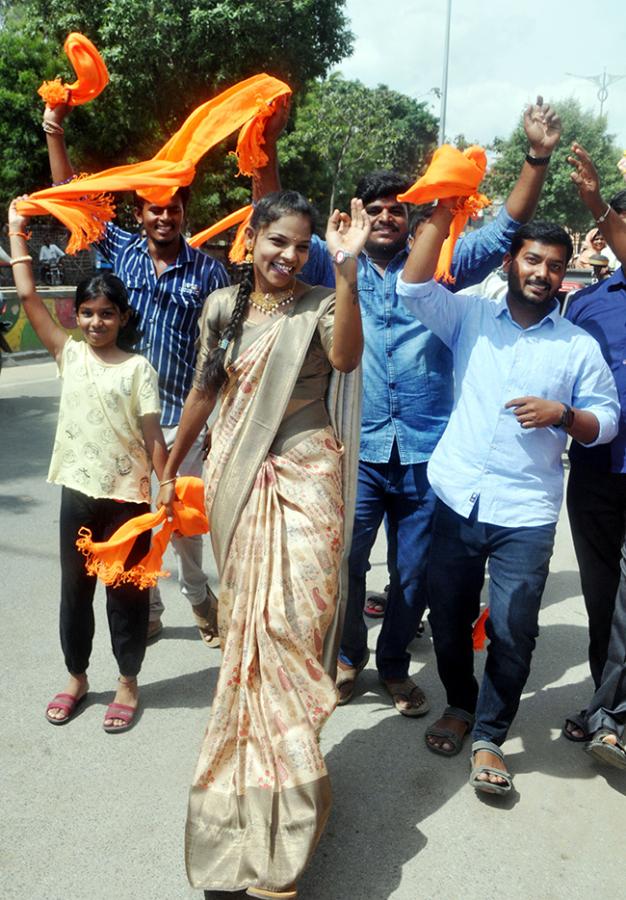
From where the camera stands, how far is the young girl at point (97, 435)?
3.21m

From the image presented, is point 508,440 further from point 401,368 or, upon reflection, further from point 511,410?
point 401,368

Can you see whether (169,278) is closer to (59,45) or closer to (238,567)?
(238,567)

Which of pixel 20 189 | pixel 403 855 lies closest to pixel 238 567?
pixel 403 855

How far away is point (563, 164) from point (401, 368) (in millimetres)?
32650

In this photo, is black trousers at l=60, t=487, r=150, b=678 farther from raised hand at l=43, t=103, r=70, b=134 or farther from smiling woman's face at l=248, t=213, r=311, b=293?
raised hand at l=43, t=103, r=70, b=134

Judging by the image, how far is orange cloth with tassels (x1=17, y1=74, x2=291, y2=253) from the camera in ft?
10.5

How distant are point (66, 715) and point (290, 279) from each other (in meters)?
1.87

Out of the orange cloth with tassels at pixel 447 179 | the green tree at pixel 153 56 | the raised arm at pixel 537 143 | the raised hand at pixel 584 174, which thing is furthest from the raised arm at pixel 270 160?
the green tree at pixel 153 56

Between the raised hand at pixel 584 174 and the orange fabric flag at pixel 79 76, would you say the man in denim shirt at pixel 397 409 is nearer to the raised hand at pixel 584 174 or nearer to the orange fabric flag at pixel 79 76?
the raised hand at pixel 584 174

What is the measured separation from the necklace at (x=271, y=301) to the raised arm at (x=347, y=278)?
0.71 feet

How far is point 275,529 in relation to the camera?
8.57ft

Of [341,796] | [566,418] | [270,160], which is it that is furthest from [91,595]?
[566,418]

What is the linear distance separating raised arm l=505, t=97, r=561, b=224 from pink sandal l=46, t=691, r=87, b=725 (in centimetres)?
252

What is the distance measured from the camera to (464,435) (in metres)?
3.08
